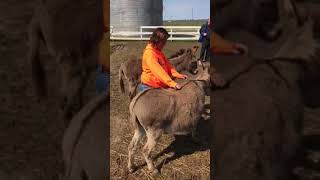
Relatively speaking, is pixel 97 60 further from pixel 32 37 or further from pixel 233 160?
pixel 233 160

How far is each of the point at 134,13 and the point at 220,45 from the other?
38.2 ft

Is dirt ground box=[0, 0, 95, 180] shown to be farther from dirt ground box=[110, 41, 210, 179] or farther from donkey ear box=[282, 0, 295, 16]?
dirt ground box=[110, 41, 210, 179]

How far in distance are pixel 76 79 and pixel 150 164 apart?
158cm

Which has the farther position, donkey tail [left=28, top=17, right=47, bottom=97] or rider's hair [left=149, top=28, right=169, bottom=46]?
rider's hair [left=149, top=28, right=169, bottom=46]

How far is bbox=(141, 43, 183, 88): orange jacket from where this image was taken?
12.9 feet

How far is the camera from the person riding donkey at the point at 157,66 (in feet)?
12.8

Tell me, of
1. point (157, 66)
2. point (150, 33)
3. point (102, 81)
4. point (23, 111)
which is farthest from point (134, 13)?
point (102, 81)

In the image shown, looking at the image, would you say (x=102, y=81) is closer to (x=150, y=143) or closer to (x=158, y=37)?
(x=158, y=37)

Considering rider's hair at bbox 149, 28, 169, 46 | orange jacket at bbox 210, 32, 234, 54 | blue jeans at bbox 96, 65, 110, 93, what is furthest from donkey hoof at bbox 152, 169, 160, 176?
orange jacket at bbox 210, 32, 234, 54

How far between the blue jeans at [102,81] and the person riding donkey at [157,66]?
40.8 inches

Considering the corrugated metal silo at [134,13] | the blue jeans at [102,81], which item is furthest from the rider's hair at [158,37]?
the corrugated metal silo at [134,13]

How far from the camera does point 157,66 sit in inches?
155

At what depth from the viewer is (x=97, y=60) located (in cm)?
290

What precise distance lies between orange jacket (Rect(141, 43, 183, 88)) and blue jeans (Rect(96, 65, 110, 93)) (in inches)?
40.8
